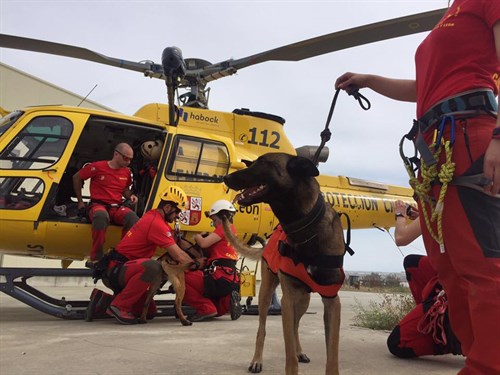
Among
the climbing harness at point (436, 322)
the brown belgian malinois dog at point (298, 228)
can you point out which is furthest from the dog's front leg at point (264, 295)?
the climbing harness at point (436, 322)

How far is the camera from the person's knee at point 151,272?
16.4ft

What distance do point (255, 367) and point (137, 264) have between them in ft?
8.44

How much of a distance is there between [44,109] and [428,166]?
5.65 m

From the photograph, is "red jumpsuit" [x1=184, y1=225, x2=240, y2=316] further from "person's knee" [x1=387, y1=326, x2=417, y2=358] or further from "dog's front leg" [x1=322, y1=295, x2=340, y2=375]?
"dog's front leg" [x1=322, y1=295, x2=340, y2=375]

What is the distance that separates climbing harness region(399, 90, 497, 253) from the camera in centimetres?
176

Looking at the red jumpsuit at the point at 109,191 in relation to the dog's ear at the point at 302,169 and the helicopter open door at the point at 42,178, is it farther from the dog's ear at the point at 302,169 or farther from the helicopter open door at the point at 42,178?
the dog's ear at the point at 302,169

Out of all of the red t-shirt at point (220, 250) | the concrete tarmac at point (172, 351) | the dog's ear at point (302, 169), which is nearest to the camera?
the dog's ear at point (302, 169)

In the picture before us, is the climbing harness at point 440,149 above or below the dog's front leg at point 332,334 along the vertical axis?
above

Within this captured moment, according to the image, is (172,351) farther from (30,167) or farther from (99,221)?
(30,167)

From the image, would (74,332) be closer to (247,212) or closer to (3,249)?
(3,249)

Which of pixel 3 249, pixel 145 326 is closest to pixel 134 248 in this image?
pixel 145 326

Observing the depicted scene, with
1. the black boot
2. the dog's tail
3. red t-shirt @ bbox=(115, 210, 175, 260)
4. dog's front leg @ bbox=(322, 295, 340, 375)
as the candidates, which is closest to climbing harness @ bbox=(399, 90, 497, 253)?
dog's front leg @ bbox=(322, 295, 340, 375)

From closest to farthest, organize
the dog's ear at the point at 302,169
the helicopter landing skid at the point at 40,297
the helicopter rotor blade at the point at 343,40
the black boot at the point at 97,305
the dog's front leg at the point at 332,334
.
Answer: the dog's front leg at the point at 332,334, the dog's ear at the point at 302,169, the helicopter landing skid at the point at 40,297, the black boot at the point at 97,305, the helicopter rotor blade at the point at 343,40

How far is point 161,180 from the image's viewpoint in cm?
643
